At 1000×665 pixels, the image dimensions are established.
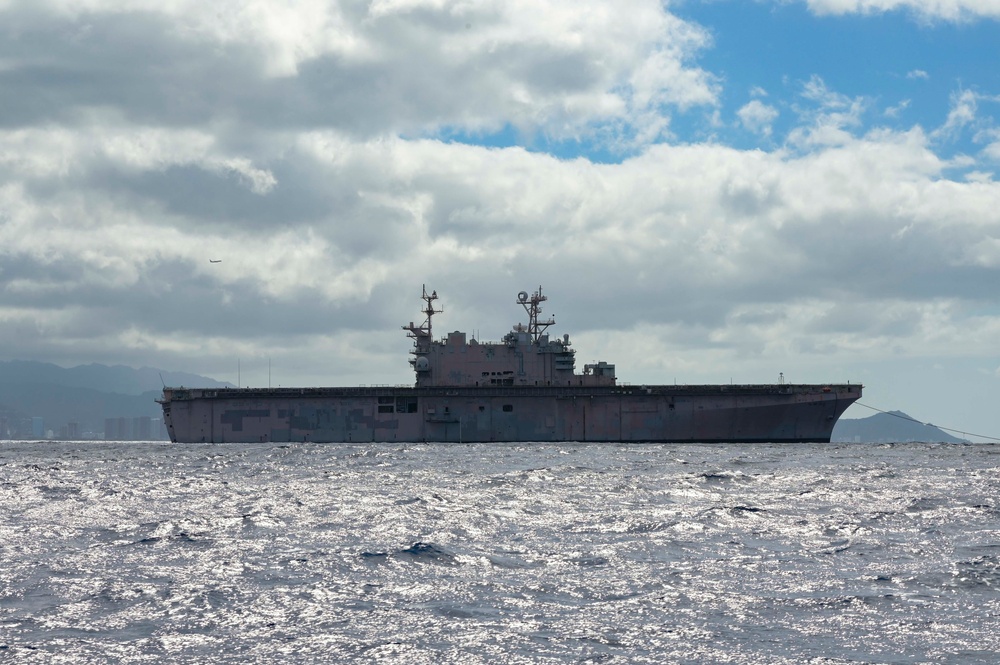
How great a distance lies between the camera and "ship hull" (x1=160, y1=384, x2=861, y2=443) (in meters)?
63.7

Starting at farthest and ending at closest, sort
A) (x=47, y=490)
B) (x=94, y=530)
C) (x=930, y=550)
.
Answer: (x=47, y=490), (x=94, y=530), (x=930, y=550)

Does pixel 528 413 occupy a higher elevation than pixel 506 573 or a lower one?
higher

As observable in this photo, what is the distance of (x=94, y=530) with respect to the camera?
21.4 metres

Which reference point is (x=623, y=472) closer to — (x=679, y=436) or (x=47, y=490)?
(x=47, y=490)

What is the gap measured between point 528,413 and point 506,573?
50.4 metres

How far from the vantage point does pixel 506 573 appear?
52.3 ft

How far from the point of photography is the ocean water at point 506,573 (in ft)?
38.4

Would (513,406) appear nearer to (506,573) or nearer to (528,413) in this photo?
(528,413)

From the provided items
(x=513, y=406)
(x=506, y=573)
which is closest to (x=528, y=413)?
(x=513, y=406)

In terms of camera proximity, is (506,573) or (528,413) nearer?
(506,573)

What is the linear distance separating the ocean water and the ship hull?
31882 millimetres

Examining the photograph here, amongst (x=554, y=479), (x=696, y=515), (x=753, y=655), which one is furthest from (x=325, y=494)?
(x=753, y=655)

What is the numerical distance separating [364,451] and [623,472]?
2233 cm

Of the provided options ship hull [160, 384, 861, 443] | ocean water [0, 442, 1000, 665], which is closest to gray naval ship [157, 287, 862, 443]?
ship hull [160, 384, 861, 443]
